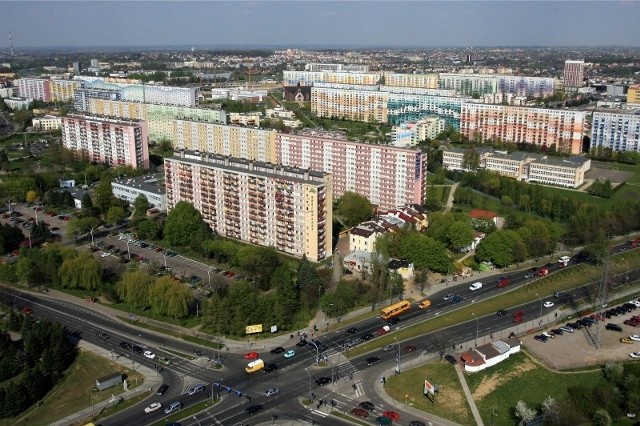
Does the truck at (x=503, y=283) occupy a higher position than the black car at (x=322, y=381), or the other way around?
the truck at (x=503, y=283)

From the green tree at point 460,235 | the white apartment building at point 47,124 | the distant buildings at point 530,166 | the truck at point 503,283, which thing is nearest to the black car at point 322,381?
the truck at point 503,283

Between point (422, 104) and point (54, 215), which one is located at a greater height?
point (422, 104)

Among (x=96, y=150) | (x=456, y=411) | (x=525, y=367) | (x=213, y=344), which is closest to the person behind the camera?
(x=456, y=411)

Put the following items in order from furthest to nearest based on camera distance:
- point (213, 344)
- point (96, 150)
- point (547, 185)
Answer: point (96, 150) → point (547, 185) → point (213, 344)

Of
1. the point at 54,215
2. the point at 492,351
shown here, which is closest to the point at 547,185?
the point at 492,351

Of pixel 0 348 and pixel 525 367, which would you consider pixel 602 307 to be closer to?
pixel 525 367

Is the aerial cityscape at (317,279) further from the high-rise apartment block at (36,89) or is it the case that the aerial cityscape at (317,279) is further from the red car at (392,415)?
the high-rise apartment block at (36,89)

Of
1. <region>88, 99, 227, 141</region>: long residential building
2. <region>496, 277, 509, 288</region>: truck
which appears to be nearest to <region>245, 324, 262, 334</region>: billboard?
<region>496, 277, 509, 288</region>: truck
